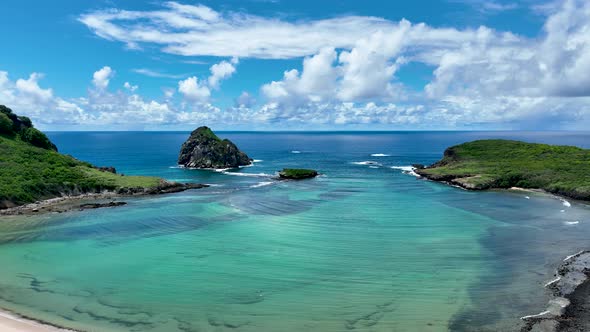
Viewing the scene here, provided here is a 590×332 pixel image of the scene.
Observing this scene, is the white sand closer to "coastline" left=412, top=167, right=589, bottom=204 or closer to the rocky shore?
the rocky shore

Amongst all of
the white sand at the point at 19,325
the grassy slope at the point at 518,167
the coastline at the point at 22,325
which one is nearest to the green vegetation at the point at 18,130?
the coastline at the point at 22,325

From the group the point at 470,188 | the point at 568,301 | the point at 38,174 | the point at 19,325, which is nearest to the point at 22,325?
the point at 19,325

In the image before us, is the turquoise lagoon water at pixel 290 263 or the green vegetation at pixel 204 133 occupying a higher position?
the green vegetation at pixel 204 133

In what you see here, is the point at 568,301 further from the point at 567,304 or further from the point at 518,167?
the point at 518,167

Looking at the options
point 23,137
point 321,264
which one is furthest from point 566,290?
point 23,137

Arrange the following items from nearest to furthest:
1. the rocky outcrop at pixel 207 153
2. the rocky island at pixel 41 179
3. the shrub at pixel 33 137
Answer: the rocky island at pixel 41 179, the shrub at pixel 33 137, the rocky outcrop at pixel 207 153

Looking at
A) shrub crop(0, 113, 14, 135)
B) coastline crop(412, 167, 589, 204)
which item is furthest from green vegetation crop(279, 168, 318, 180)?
shrub crop(0, 113, 14, 135)

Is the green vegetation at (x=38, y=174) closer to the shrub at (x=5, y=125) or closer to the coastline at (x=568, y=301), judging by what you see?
the shrub at (x=5, y=125)
